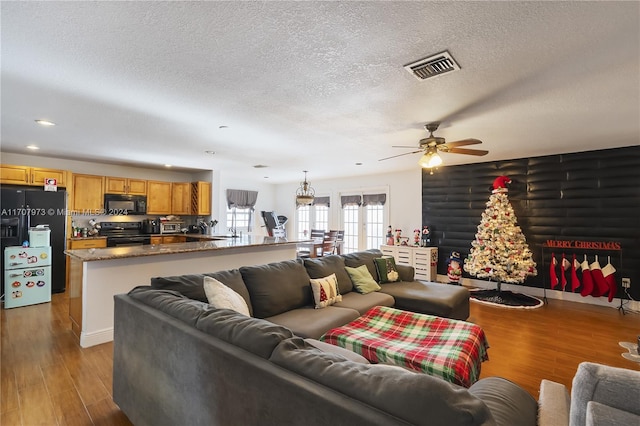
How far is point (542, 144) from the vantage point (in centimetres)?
439

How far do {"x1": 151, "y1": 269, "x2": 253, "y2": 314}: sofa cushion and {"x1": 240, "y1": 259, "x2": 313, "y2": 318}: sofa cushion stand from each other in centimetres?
8

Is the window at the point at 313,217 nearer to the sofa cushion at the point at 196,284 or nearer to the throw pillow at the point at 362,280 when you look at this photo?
the throw pillow at the point at 362,280

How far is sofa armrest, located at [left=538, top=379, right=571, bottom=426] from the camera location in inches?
45.0

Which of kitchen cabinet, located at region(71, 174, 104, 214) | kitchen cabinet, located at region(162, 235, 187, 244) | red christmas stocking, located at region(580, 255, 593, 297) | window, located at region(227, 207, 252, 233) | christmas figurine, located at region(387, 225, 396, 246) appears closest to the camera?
red christmas stocking, located at region(580, 255, 593, 297)

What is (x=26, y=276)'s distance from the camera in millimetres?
4352

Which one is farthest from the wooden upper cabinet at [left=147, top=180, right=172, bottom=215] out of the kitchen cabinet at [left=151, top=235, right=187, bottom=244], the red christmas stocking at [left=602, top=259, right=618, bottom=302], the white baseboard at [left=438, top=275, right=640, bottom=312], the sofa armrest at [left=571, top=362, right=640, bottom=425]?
the red christmas stocking at [left=602, top=259, right=618, bottom=302]

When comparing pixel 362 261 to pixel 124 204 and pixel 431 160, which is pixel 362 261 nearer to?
pixel 431 160

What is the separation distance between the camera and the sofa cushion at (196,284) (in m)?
2.25

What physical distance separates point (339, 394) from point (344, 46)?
1.89 metres

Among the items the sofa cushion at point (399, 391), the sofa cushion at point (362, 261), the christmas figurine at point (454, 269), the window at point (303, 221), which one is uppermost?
the window at point (303, 221)

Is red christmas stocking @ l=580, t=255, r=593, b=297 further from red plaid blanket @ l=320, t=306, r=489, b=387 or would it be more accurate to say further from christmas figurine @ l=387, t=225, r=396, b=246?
red plaid blanket @ l=320, t=306, r=489, b=387

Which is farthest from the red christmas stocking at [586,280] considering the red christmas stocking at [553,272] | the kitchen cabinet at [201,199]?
the kitchen cabinet at [201,199]

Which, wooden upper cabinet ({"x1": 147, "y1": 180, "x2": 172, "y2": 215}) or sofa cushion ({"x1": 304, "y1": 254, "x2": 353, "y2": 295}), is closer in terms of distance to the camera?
sofa cushion ({"x1": 304, "y1": 254, "x2": 353, "y2": 295})

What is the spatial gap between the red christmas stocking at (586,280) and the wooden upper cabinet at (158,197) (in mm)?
7799
